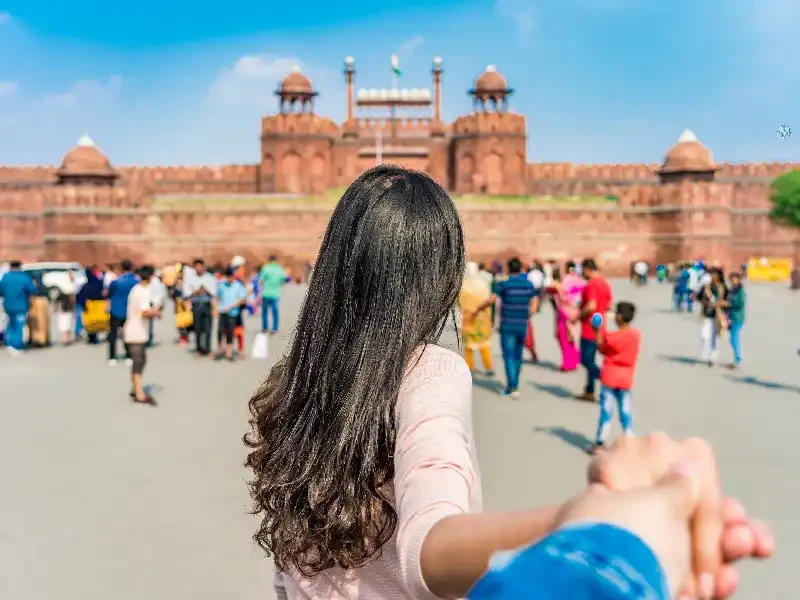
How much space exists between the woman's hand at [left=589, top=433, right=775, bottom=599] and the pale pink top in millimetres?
219

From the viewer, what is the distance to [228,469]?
4762 millimetres

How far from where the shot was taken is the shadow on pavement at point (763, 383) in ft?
24.3

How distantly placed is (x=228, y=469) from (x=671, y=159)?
3214 cm

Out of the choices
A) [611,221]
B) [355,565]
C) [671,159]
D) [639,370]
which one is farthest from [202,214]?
[355,565]

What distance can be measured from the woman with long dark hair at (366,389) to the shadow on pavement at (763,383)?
711 centimetres

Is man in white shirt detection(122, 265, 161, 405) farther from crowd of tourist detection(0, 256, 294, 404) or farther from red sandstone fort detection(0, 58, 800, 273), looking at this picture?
red sandstone fort detection(0, 58, 800, 273)

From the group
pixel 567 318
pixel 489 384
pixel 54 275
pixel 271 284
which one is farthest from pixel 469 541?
pixel 54 275

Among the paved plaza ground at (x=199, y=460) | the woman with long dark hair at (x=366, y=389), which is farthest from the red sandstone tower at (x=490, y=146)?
the woman with long dark hair at (x=366, y=389)

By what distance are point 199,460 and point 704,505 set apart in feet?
15.4

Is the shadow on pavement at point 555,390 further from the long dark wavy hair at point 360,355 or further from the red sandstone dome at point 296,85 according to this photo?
the red sandstone dome at point 296,85

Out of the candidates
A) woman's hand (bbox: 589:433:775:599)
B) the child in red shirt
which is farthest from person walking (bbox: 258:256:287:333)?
woman's hand (bbox: 589:433:775:599)

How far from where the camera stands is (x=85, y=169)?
32.2m

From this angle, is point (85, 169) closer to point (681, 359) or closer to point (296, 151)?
point (296, 151)

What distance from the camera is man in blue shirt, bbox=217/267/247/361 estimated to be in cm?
931
